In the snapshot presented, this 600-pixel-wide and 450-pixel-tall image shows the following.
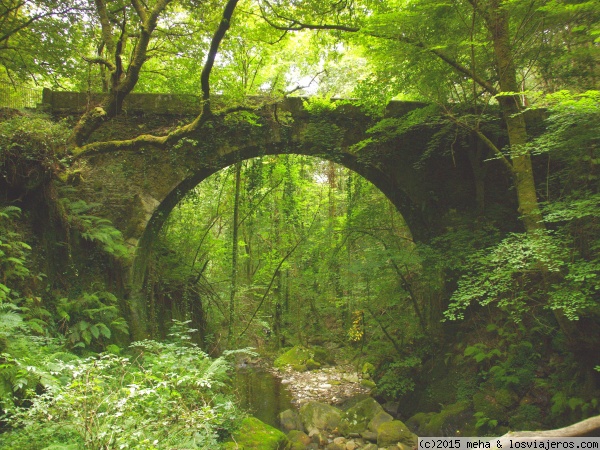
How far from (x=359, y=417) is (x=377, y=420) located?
1.02 ft

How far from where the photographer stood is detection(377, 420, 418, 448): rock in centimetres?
513

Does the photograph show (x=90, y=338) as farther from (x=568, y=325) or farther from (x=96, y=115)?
(x=568, y=325)

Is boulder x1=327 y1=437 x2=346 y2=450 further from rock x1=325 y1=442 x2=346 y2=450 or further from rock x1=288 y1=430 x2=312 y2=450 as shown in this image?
rock x1=288 y1=430 x2=312 y2=450

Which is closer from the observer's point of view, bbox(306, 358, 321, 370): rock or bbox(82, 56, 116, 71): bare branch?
bbox(82, 56, 116, 71): bare branch

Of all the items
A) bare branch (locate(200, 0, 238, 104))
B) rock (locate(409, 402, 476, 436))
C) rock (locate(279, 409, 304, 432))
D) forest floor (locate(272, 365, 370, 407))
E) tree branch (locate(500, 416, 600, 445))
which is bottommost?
forest floor (locate(272, 365, 370, 407))

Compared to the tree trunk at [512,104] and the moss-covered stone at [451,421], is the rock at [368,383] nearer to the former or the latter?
the moss-covered stone at [451,421]

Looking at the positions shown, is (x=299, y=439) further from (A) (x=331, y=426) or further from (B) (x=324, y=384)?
(B) (x=324, y=384)

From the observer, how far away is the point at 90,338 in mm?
4102

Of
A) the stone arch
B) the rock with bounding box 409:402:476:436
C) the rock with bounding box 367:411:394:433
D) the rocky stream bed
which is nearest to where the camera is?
the rocky stream bed

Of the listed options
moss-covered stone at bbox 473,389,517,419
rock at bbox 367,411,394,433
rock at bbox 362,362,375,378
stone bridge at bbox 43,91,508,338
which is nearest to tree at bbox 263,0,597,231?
stone bridge at bbox 43,91,508,338

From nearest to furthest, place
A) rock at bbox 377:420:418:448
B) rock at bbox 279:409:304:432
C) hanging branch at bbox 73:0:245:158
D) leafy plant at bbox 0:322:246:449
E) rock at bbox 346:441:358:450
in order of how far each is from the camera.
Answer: leafy plant at bbox 0:322:246:449, hanging branch at bbox 73:0:245:158, rock at bbox 377:420:418:448, rock at bbox 346:441:358:450, rock at bbox 279:409:304:432

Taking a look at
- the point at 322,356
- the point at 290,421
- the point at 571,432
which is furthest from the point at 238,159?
the point at 322,356

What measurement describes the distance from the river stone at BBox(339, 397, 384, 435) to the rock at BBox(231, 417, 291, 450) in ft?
4.51

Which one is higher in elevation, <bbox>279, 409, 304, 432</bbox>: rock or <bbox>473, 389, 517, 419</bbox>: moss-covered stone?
<bbox>473, 389, 517, 419</bbox>: moss-covered stone
